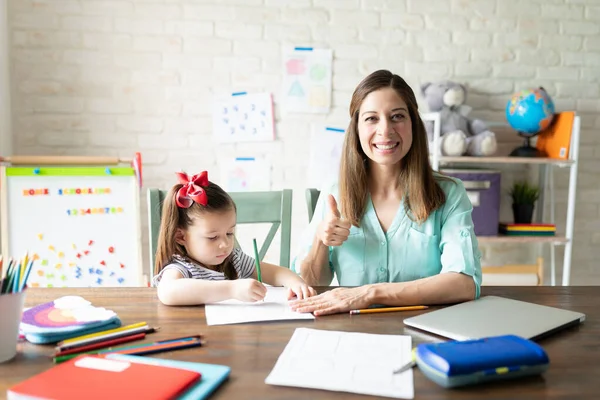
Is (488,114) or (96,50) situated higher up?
(96,50)

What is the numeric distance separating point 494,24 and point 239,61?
1368 millimetres

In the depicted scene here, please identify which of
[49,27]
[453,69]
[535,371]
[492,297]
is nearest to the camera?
[535,371]

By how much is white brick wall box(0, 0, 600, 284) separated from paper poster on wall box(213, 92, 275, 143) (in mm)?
47

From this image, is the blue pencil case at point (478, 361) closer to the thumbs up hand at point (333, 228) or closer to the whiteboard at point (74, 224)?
the thumbs up hand at point (333, 228)

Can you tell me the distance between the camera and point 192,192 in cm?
136

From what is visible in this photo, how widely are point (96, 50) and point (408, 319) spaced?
230 centimetres

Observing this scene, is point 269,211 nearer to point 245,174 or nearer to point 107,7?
point 245,174

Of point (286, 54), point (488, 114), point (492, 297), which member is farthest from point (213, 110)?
point (492, 297)

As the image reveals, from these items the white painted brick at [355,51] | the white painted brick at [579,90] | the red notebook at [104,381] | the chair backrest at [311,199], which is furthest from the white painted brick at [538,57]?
the red notebook at [104,381]

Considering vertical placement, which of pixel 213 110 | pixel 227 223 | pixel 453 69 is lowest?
pixel 227 223

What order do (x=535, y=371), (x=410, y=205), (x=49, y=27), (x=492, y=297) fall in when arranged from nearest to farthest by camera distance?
1. (x=535, y=371)
2. (x=492, y=297)
3. (x=410, y=205)
4. (x=49, y=27)

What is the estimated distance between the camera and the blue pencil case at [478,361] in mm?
791

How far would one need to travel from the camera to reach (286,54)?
288cm

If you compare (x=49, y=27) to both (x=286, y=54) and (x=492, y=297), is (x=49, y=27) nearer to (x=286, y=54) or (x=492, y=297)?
(x=286, y=54)
